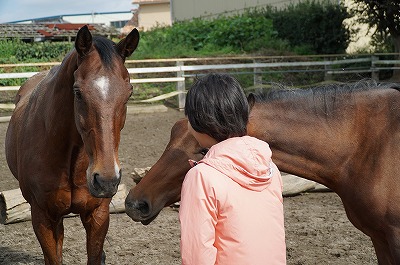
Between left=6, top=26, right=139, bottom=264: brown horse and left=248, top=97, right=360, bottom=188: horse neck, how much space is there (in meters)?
0.88

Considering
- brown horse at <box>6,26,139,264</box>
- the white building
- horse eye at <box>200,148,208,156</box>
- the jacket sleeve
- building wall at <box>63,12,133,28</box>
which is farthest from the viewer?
building wall at <box>63,12,133,28</box>

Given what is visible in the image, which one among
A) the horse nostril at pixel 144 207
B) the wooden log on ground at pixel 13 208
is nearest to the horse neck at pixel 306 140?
the horse nostril at pixel 144 207

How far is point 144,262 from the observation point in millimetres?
5242

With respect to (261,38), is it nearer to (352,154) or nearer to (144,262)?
(144,262)

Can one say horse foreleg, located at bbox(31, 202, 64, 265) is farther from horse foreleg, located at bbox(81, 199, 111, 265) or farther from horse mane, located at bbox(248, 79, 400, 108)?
horse mane, located at bbox(248, 79, 400, 108)

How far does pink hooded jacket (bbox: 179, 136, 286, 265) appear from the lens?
1975 millimetres

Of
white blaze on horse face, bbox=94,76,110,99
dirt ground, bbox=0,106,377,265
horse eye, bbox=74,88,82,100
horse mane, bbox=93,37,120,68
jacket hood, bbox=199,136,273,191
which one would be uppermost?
horse mane, bbox=93,37,120,68

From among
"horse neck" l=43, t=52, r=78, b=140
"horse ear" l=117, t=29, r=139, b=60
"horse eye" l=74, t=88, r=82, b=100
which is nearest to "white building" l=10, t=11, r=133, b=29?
"horse neck" l=43, t=52, r=78, b=140

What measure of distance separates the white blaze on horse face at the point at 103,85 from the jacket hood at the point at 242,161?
1.40 m

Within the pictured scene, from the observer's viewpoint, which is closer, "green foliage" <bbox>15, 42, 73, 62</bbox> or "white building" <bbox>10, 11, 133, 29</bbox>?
"green foliage" <bbox>15, 42, 73, 62</bbox>

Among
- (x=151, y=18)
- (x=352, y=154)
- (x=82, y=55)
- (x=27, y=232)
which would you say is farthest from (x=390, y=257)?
(x=151, y=18)

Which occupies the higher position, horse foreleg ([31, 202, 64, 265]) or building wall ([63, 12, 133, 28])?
building wall ([63, 12, 133, 28])

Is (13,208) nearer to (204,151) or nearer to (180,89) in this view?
(204,151)

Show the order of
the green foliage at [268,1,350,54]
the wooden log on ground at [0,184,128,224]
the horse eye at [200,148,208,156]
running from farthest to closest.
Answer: the green foliage at [268,1,350,54]
the wooden log on ground at [0,184,128,224]
the horse eye at [200,148,208,156]
